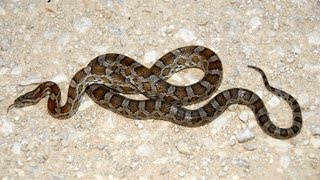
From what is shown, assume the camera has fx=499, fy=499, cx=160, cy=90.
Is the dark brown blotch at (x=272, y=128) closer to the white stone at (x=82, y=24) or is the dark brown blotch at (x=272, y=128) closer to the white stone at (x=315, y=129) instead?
the white stone at (x=315, y=129)

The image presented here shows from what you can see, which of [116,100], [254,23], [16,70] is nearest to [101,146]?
[116,100]

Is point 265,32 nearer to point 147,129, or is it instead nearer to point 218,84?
point 218,84

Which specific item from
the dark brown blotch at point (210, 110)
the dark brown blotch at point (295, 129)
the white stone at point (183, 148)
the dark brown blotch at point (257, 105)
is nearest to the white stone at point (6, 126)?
the white stone at point (183, 148)

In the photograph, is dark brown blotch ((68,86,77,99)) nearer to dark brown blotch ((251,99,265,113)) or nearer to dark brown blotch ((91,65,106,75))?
dark brown blotch ((91,65,106,75))

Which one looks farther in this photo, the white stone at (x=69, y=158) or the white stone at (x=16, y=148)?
the white stone at (x=16, y=148)

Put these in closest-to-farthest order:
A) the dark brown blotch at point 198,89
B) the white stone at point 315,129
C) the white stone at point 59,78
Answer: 1. the white stone at point 315,129
2. the dark brown blotch at point 198,89
3. the white stone at point 59,78

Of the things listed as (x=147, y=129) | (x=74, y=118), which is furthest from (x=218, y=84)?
(x=74, y=118)

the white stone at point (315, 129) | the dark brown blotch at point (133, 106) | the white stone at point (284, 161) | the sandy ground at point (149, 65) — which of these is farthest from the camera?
the dark brown blotch at point (133, 106)

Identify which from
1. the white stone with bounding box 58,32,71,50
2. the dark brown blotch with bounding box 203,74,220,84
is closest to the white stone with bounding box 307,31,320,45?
the dark brown blotch with bounding box 203,74,220,84
